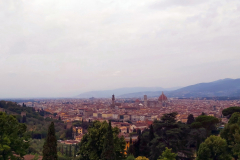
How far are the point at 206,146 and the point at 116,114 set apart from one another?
46.4 m

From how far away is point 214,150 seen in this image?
11594mm

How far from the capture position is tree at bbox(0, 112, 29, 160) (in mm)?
7330

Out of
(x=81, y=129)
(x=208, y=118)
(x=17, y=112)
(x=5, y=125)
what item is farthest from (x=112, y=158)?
(x=17, y=112)

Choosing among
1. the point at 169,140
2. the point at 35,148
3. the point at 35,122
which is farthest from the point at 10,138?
the point at 35,122

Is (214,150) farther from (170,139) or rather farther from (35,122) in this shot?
(35,122)

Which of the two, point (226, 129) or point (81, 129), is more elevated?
point (226, 129)

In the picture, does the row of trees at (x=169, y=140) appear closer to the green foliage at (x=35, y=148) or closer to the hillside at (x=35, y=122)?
the green foliage at (x=35, y=148)

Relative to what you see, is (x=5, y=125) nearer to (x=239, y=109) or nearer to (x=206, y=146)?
(x=206, y=146)

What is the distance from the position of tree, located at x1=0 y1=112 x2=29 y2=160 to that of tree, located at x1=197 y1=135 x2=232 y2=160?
8.60 meters

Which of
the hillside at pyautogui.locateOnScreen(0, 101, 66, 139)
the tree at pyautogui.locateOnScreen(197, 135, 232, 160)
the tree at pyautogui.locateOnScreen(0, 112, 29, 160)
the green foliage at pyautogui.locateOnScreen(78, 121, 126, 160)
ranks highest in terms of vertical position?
the tree at pyautogui.locateOnScreen(0, 112, 29, 160)

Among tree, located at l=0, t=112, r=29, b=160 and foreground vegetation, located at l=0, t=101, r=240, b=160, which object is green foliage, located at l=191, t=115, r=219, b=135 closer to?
foreground vegetation, located at l=0, t=101, r=240, b=160

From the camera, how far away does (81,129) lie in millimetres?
34375

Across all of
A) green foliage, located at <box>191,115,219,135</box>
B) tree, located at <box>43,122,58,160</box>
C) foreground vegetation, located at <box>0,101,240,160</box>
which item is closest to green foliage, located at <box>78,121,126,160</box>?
foreground vegetation, located at <box>0,101,240,160</box>

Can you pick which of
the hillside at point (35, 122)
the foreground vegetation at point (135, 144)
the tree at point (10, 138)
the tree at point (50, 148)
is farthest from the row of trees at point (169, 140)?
the hillside at point (35, 122)
